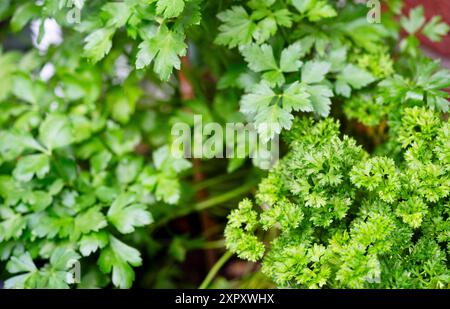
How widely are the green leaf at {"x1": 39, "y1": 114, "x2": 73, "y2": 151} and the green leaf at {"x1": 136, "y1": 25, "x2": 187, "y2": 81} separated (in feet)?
1.24

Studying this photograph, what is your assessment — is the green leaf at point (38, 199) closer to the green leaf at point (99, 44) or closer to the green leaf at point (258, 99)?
the green leaf at point (99, 44)

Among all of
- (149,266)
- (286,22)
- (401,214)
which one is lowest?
(149,266)

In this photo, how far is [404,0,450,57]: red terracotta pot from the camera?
1.47m

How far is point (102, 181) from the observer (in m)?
1.34

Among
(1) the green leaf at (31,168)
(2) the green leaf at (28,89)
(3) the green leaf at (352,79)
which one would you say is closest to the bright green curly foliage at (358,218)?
(3) the green leaf at (352,79)

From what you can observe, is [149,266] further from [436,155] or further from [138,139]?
[436,155]

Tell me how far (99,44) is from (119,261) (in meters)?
0.49

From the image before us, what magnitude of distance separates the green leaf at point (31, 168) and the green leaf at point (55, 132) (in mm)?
46

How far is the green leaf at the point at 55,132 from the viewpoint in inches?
52.4

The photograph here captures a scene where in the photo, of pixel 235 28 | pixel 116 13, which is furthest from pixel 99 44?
pixel 235 28

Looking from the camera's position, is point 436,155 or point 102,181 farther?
point 102,181

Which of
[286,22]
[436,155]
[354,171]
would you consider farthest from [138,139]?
[436,155]

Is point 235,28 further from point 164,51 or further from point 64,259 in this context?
point 64,259
